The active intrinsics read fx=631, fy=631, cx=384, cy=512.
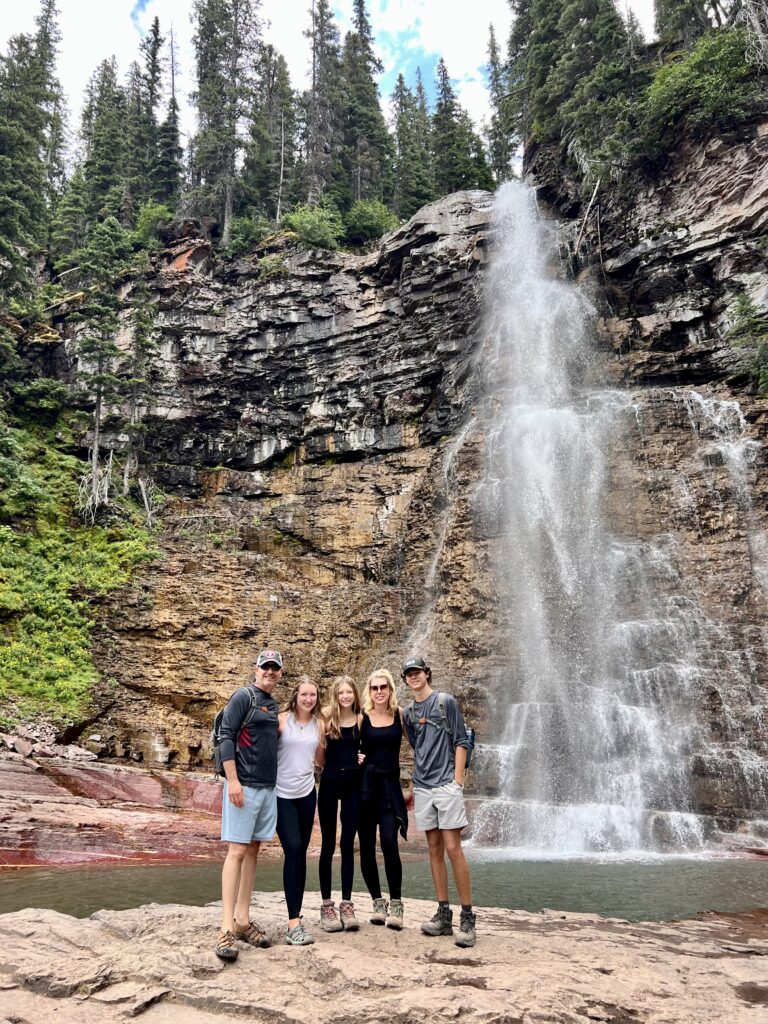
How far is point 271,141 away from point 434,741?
44734 mm

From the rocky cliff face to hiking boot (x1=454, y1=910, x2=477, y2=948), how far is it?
10.8m

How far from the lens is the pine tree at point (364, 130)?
1617 inches

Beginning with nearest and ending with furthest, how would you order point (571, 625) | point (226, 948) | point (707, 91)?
point (226, 948), point (571, 625), point (707, 91)

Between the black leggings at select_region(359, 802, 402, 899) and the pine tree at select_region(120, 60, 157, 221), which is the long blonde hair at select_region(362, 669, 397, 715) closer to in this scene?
the black leggings at select_region(359, 802, 402, 899)

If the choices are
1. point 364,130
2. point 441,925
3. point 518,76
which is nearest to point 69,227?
point 364,130

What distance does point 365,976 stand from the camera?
145 inches

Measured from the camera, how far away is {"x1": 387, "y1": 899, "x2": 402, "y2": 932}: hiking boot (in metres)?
4.67

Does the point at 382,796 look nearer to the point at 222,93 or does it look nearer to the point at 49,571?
the point at 49,571

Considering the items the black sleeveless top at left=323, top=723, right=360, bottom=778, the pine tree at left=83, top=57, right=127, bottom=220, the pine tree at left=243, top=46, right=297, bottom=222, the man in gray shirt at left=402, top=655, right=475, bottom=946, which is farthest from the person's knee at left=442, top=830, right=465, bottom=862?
the pine tree at left=83, top=57, right=127, bottom=220

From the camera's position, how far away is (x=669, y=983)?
376 cm

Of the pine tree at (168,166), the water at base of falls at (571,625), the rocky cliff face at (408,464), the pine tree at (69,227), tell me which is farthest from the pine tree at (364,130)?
the water at base of falls at (571,625)

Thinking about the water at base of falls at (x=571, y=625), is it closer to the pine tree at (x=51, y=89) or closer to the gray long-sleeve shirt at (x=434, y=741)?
the gray long-sleeve shirt at (x=434, y=741)

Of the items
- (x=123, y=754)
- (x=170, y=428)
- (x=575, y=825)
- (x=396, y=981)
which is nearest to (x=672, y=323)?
(x=575, y=825)

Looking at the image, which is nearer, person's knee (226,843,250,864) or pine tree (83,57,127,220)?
person's knee (226,843,250,864)
